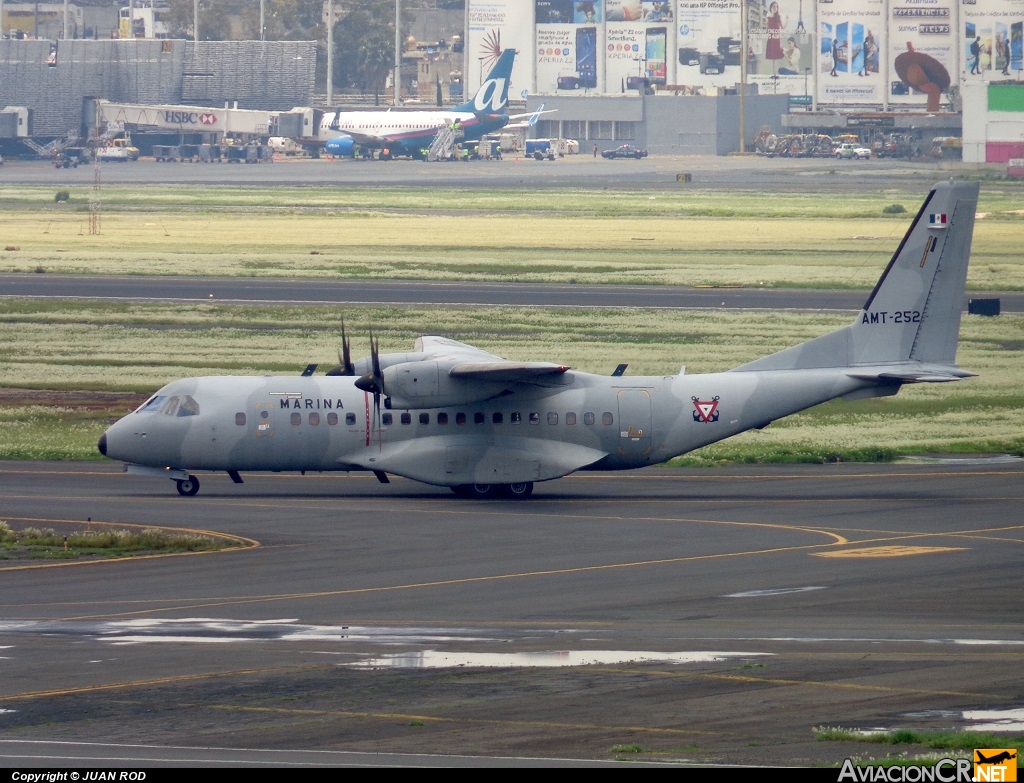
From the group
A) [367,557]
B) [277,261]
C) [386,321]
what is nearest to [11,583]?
[367,557]

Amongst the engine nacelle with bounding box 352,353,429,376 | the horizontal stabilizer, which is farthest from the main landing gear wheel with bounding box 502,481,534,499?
the horizontal stabilizer

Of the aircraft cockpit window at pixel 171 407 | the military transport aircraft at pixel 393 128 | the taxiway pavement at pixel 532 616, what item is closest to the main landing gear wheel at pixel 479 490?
the taxiway pavement at pixel 532 616

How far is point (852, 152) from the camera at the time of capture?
191 meters

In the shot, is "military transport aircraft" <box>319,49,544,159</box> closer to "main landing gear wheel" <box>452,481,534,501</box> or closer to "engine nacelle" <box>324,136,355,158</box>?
"engine nacelle" <box>324,136,355,158</box>

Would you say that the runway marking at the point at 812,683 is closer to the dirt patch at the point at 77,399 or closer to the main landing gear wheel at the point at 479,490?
the main landing gear wheel at the point at 479,490

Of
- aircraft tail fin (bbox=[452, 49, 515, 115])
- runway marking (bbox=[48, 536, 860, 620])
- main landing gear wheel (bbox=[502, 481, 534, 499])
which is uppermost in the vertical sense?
aircraft tail fin (bbox=[452, 49, 515, 115])

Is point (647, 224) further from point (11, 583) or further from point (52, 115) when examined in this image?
point (52, 115)

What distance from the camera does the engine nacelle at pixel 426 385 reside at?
3425cm

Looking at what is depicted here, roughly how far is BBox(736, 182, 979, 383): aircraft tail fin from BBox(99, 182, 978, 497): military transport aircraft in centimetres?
7

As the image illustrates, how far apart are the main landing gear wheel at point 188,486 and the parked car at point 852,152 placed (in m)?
164

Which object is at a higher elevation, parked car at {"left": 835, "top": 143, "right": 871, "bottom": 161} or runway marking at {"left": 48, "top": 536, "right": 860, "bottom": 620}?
parked car at {"left": 835, "top": 143, "right": 871, "bottom": 161}

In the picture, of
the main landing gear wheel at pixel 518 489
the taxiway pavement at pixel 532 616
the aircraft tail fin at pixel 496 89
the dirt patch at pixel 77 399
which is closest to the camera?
the taxiway pavement at pixel 532 616

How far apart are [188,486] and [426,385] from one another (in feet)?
22.1

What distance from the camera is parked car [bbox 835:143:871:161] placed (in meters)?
190
